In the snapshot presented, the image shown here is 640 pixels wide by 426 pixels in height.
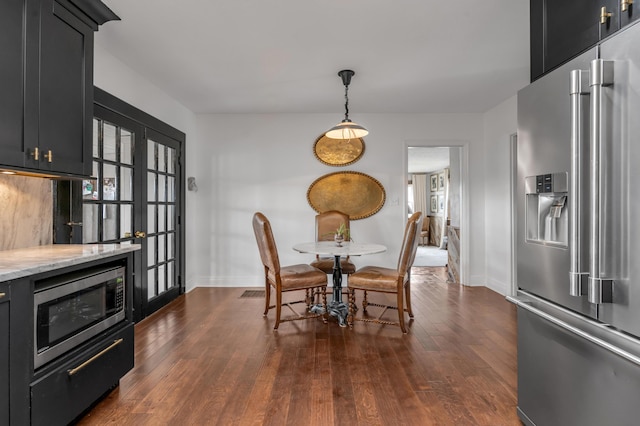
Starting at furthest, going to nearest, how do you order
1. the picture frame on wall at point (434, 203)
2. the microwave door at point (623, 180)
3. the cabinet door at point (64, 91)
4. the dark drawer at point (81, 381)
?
the picture frame on wall at point (434, 203), the cabinet door at point (64, 91), the dark drawer at point (81, 381), the microwave door at point (623, 180)

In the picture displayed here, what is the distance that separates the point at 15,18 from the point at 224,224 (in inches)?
136

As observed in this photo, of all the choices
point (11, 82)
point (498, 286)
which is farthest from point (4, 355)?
point (498, 286)

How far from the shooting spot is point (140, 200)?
11.4 ft

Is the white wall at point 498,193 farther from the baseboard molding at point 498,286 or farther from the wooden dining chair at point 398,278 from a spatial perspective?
the wooden dining chair at point 398,278

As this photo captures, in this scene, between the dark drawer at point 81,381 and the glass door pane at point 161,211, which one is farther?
the glass door pane at point 161,211

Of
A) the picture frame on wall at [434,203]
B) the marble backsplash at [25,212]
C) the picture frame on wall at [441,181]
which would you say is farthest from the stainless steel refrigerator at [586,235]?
the picture frame on wall at [434,203]

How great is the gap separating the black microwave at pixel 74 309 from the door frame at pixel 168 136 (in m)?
1.53

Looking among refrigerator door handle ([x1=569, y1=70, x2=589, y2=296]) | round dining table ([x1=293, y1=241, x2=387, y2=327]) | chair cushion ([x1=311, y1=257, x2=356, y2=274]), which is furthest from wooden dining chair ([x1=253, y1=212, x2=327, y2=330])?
refrigerator door handle ([x1=569, y1=70, x2=589, y2=296])

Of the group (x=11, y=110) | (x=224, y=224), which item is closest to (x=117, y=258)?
(x=11, y=110)

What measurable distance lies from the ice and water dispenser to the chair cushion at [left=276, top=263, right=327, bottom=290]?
6.61ft

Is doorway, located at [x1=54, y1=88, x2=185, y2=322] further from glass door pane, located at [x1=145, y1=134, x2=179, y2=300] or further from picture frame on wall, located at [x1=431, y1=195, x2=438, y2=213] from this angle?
picture frame on wall, located at [x1=431, y1=195, x2=438, y2=213]

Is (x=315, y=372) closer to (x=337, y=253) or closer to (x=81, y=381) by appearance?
(x=337, y=253)

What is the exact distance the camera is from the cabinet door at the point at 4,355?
1329 mm

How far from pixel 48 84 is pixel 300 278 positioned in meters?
2.28
